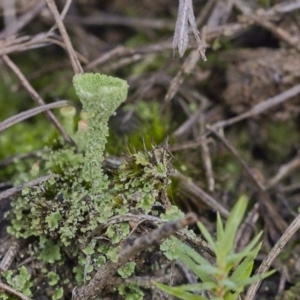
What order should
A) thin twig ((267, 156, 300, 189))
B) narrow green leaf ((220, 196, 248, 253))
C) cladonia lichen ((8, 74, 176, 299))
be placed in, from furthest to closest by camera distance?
thin twig ((267, 156, 300, 189)), cladonia lichen ((8, 74, 176, 299)), narrow green leaf ((220, 196, 248, 253))

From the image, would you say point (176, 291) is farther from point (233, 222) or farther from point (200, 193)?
point (200, 193)

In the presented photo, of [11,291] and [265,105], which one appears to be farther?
[265,105]

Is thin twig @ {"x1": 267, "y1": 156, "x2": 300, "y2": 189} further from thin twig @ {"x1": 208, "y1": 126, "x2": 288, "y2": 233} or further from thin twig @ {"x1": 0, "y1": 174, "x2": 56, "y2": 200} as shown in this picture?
thin twig @ {"x1": 0, "y1": 174, "x2": 56, "y2": 200}

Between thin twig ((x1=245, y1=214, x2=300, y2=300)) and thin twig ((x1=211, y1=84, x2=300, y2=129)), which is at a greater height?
thin twig ((x1=211, y1=84, x2=300, y2=129))

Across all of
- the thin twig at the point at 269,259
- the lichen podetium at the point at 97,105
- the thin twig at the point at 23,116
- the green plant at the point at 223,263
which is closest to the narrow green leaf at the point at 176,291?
the green plant at the point at 223,263

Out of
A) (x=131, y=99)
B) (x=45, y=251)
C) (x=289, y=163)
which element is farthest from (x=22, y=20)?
(x=289, y=163)

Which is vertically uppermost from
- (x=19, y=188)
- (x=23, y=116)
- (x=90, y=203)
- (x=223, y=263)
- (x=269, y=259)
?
(x=23, y=116)

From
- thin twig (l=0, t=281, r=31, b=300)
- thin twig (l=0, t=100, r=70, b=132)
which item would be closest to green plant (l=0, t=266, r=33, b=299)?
thin twig (l=0, t=281, r=31, b=300)

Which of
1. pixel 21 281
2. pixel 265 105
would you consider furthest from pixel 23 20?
pixel 21 281
